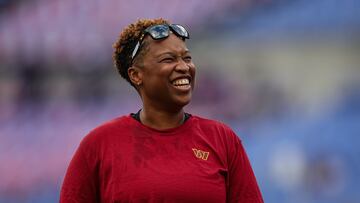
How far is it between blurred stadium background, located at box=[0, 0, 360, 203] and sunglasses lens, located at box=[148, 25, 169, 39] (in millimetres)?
3298

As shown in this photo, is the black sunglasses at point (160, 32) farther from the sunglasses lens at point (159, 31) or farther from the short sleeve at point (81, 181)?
the short sleeve at point (81, 181)

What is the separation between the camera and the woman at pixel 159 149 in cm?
275

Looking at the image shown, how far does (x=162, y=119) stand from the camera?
9.66 feet

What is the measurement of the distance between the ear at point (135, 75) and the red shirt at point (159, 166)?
0.50 feet

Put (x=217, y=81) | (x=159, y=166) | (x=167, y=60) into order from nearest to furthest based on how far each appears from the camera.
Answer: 1. (x=159, y=166)
2. (x=167, y=60)
3. (x=217, y=81)

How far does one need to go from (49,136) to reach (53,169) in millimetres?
282

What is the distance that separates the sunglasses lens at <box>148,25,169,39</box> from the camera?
2.94m

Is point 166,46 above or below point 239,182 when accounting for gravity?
above

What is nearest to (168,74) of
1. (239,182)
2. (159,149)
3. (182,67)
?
(182,67)

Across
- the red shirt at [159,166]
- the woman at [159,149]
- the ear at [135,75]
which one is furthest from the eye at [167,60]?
the red shirt at [159,166]

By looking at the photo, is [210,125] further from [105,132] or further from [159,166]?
[105,132]

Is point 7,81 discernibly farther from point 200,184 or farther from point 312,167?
point 200,184

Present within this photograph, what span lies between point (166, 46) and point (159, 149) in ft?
1.28

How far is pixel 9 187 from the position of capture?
6367mm
